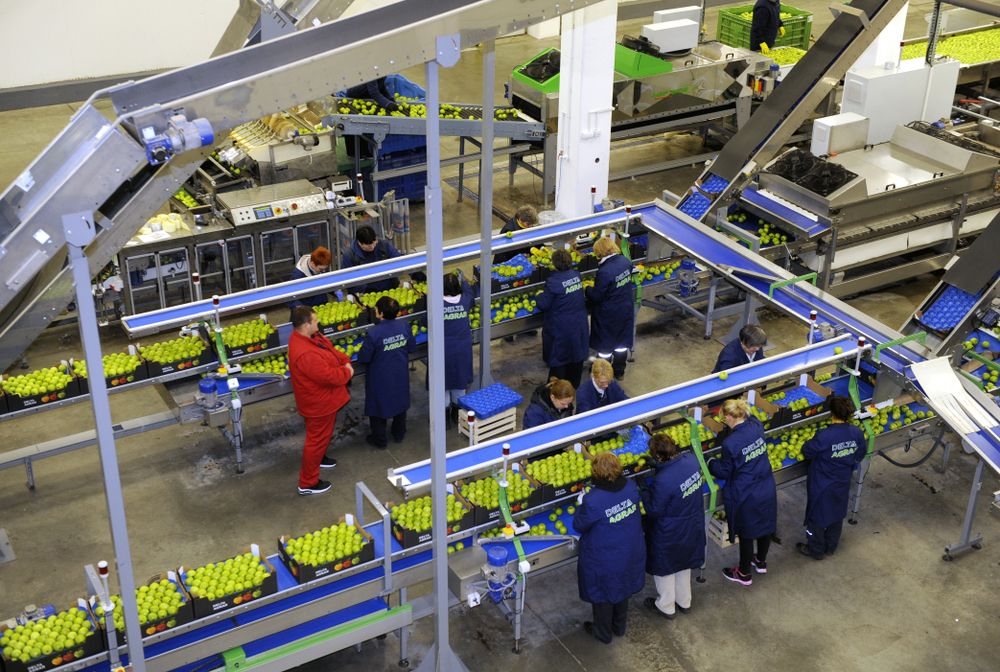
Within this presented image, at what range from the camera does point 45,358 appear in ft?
34.4

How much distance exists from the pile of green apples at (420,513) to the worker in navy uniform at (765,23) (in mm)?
10763

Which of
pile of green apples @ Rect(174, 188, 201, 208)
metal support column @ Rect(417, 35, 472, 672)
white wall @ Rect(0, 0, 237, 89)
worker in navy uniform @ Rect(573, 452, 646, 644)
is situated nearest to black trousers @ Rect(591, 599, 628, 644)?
worker in navy uniform @ Rect(573, 452, 646, 644)

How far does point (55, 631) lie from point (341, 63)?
11.1 ft

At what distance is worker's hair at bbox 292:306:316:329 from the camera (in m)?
8.05

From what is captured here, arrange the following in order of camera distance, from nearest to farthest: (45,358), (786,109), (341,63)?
(341,63) → (45,358) → (786,109)

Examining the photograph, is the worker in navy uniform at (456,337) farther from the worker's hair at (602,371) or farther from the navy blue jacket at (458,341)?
the worker's hair at (602,371)

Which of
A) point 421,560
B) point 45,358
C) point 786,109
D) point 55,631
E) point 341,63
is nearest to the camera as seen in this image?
point 341,63

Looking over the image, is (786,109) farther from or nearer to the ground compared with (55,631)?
farther from the ground

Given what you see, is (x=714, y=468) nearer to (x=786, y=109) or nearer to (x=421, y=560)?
(x=421, y=560)

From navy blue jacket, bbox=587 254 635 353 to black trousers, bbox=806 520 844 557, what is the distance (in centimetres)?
254

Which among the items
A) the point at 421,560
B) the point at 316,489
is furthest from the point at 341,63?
the point at 316,489

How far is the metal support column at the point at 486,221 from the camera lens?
26.9 ft

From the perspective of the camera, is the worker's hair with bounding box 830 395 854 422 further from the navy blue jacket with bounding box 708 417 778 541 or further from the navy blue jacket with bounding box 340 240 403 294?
the navy blue jacket with bounding box 340 240 403 294

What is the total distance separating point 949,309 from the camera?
30.5ft
